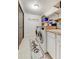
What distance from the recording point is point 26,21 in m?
8.70
